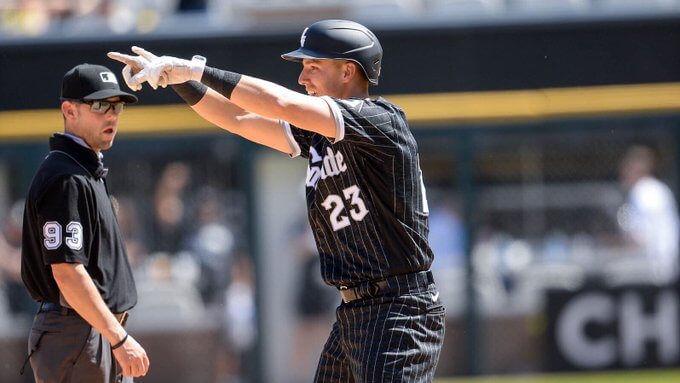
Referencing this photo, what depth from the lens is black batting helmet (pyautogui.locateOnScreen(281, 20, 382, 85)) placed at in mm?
4125

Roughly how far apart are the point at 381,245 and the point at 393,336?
1.06 ft

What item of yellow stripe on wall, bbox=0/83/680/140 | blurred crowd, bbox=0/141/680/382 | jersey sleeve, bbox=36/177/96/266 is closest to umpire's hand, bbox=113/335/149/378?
jersey sleeve, bbox=36/177/96/266

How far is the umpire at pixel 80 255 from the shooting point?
4.20 m

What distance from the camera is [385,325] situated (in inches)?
158

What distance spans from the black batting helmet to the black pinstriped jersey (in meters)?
0.19

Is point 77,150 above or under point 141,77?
under

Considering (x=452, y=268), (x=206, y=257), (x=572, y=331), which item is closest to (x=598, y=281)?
(x=572, y=331)

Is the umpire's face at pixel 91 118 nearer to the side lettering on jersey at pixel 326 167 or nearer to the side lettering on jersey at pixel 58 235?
Result: the side lettering on jersey at pixel 58 235

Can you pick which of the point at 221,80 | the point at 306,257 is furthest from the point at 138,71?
the point at 306,257

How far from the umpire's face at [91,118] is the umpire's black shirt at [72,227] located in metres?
0.06

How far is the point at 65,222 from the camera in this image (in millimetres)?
4234

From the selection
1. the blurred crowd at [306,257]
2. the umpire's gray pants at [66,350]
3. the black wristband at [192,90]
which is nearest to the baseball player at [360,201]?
the black wristband at [192,90]

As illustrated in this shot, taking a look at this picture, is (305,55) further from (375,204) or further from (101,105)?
(101,105)

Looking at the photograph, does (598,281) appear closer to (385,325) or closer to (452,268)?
(452,268)
